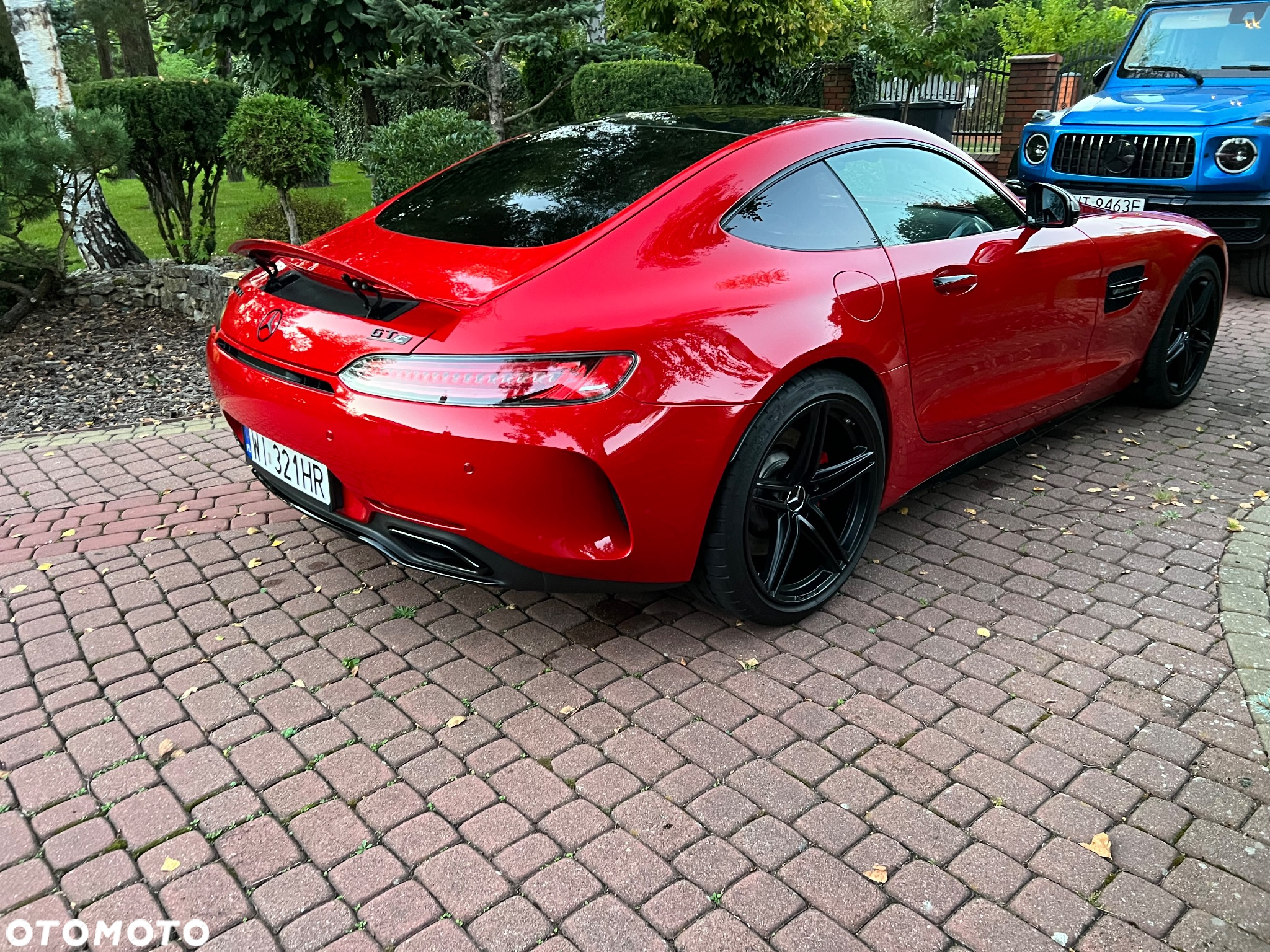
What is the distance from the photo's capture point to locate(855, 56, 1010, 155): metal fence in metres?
15.6

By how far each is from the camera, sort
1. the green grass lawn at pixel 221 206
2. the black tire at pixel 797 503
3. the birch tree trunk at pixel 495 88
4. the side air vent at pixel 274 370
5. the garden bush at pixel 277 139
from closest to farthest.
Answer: the side air vent at pixel 274 370 < the black tire at pixel 797 503 < the garden bush at pixel 277 139 < the birch tree trunk at pixel 495 88 < the green grass lawn at pixel 221 206

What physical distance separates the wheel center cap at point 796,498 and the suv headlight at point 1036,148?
6684 mm

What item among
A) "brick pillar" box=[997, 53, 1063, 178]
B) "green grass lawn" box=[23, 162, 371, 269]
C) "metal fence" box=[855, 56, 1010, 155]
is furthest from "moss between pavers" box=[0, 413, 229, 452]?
"metal fence" box=[855, 56, 1010, 155]

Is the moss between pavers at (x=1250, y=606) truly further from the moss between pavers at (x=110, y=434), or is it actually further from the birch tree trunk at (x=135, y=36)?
the birch tree trunk at (x=135, y=36)

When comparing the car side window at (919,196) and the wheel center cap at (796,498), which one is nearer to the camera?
the wheel center cap at (796,498)

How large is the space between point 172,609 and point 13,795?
925mm

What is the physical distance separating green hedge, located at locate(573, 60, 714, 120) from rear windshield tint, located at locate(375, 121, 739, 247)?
6.43 metres

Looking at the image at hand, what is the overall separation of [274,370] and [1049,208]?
2.97m

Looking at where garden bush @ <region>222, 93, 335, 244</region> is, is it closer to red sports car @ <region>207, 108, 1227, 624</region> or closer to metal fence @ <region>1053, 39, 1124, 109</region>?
red sports car @ <region>207, 108, 1227, 624</region>

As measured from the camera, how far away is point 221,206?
14.3m

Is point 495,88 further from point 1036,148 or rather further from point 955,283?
point 955,283

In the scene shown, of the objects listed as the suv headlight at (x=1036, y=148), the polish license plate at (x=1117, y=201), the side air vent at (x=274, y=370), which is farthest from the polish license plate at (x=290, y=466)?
the suv headlight at (x=1036, y=148)

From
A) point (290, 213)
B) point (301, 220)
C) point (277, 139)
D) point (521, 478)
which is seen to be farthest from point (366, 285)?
point (301, 220)

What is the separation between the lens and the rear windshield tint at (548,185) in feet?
9.45
